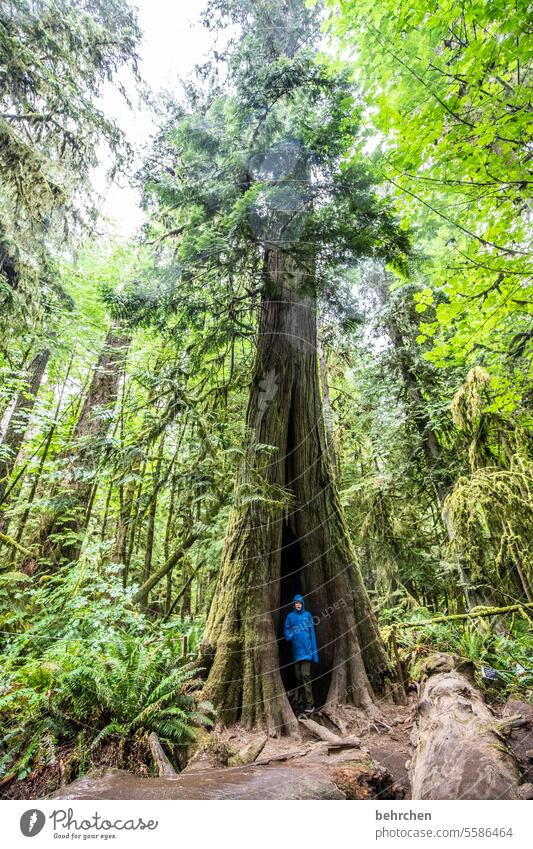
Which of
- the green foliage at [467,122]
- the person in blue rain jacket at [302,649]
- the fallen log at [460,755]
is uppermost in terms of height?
the green foliage at [467,122]

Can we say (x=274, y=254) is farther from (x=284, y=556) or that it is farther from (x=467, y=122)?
(x=284, y=556)

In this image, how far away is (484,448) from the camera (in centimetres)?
467

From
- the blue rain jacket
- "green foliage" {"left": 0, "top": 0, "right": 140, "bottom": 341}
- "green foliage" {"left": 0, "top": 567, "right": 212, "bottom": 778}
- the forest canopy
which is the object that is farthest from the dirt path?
"green foliage" {"left": 0, "top": 0, "right": 140, "bottom": 341}

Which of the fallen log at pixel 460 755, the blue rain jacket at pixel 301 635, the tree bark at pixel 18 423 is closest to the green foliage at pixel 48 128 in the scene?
the tree bark at pixel 18 423

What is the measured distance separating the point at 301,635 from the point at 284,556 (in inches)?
32.4

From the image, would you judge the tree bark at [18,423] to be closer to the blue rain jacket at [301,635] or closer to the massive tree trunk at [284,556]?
the massive tree trunk at [284,556]

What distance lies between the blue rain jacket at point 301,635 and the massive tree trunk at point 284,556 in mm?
181

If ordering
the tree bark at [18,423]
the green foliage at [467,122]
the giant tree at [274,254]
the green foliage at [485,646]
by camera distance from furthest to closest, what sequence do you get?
the tree bark at [18,423], the green foliage at [485,646], the giant tree at [274,254], the green foliage at [467,122]

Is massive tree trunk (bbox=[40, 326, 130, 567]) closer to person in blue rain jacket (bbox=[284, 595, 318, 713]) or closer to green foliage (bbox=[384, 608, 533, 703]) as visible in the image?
person in blue rain jacket (bbox=[284, 595, 318, 713])

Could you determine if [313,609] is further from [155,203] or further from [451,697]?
[155,203]

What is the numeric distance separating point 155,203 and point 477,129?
11.2 feet

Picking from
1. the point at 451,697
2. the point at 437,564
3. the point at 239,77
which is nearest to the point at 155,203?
the point at 239,77

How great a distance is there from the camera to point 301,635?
3668mm

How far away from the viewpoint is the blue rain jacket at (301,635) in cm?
363
